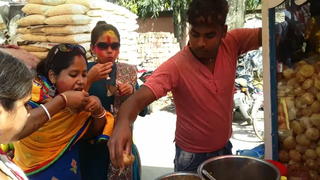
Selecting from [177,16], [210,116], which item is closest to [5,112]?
[210,116]

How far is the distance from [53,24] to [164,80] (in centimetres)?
266

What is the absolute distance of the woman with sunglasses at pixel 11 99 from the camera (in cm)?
85

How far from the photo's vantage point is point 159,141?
16.3 feet

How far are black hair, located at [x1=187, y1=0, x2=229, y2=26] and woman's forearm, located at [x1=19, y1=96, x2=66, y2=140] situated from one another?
745mm

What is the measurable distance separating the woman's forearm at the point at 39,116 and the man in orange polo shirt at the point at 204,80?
441mm

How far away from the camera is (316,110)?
Answer: 54.6 inches

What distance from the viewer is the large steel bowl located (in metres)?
1.14

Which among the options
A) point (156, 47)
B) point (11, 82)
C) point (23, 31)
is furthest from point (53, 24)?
point (156, 47)

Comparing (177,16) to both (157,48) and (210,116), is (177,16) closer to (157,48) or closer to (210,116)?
(157,48)

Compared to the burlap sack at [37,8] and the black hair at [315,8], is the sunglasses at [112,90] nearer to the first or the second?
the black hair at [315,8]

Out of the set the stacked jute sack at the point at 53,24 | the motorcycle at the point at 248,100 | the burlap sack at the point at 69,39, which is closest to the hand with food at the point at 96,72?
the stacked jute sack at the point at 53,24

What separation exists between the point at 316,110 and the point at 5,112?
1.28 meters

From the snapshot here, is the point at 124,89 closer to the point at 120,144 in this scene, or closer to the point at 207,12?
the point at 207,12

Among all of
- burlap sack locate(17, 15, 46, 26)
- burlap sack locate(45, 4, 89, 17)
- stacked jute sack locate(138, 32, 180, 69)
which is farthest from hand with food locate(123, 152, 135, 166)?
stacked jute sack locate(138, 32, 180, 69)
